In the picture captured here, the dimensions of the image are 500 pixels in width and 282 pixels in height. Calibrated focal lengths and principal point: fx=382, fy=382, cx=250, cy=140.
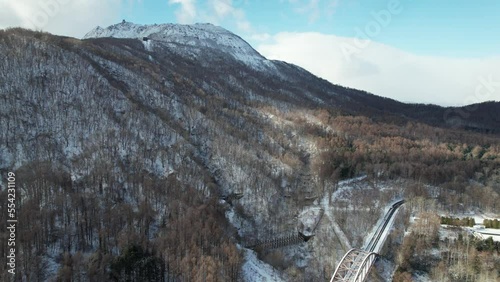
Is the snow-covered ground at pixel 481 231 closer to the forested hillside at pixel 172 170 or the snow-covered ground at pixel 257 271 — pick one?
the forested hillside at pixel 172 170

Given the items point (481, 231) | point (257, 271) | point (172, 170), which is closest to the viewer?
point (257, 271)

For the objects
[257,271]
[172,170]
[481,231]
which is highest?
[172,170]

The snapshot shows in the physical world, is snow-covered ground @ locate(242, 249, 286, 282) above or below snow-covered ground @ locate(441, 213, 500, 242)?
below

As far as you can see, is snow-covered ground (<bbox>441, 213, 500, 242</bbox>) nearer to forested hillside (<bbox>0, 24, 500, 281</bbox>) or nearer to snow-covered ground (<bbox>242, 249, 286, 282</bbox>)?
forested hillside (<bbox>0, 24, 500, 281</bbox>)

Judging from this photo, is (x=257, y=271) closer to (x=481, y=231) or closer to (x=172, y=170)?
(x=172, y=170)

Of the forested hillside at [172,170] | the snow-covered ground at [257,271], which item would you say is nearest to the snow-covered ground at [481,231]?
the forested hillside at [172,170]

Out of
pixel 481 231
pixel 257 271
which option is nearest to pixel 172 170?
pixel 257 271

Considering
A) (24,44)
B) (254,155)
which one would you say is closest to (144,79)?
(24,44)

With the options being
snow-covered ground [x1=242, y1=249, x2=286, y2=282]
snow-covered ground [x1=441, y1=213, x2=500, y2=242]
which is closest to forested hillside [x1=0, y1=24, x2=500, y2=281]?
snow-covered ground [x1=242, y1=249, x2=286, y2=282]

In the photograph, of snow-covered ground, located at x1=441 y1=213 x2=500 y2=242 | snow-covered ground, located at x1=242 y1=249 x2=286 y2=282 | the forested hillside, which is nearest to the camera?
the forested hillside
